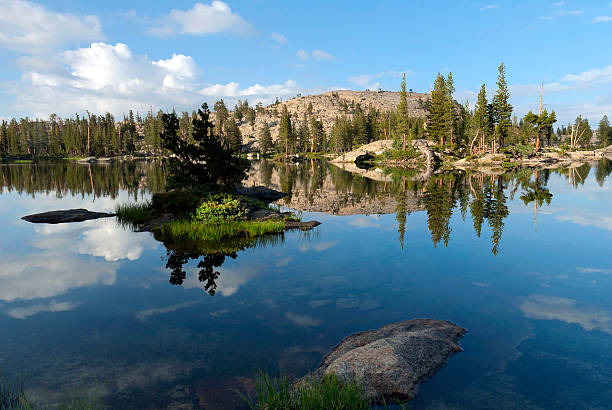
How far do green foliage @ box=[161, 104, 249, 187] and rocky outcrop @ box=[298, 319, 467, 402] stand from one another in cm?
2247

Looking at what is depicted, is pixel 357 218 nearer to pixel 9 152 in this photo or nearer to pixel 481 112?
pixel 481 112

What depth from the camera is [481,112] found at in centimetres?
9262

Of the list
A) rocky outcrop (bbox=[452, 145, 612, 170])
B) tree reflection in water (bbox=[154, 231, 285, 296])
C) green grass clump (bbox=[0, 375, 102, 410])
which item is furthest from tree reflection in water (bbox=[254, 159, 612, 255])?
rocky outcrop (bbox=[452, 145, 612, 170])

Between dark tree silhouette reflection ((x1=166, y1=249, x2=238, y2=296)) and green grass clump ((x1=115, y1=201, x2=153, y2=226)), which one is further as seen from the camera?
green grass clump ((x1=115, y1=201, x2=153, y2=226))

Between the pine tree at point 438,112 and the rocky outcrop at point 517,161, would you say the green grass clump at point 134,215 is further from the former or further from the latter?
the pine tree at point 438,112

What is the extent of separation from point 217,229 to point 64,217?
574 inches

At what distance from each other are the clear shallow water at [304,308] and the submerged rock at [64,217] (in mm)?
3368

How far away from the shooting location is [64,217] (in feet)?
85.8

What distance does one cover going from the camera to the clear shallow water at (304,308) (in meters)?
7.30

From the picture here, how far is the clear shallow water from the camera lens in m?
7.30

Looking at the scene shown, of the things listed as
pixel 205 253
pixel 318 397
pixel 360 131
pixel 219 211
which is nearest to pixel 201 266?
pixel 205 253

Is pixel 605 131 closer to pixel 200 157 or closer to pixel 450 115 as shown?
pixel 450 115

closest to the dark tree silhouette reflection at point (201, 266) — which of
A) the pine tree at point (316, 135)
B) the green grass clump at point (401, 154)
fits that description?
the green grass clump at point (401, 154)

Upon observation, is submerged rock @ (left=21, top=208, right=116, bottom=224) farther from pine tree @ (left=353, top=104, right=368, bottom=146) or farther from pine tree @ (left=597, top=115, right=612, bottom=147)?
pine tree @ (left=597, top=115, right=612, bottom=147)
